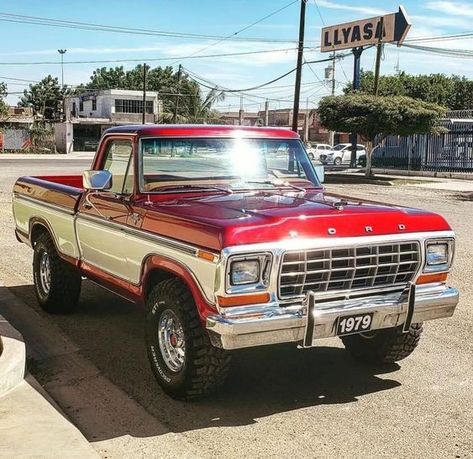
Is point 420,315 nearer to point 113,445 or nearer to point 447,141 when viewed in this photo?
point 113,445

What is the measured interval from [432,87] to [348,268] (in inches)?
2253

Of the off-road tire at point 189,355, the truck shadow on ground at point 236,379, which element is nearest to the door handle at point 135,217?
the off-road tire at point 189,355

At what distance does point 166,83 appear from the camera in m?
98.3

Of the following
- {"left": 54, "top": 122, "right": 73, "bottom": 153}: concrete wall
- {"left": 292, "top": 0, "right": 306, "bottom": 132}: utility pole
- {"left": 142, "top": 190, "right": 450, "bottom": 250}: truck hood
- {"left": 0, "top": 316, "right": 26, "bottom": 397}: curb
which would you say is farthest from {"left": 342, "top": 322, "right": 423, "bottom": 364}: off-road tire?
{"left": 54, "top": 122, "right": 73, "bottom": 153}: concrete wall

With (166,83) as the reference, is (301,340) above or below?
below

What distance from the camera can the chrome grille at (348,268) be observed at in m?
4.17

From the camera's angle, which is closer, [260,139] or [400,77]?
[260,139]

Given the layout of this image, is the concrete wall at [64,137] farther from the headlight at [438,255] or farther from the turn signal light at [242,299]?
the turn signal light at [242,299]

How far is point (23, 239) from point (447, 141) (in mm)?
27987

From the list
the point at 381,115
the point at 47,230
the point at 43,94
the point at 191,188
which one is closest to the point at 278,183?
the point at 191,188

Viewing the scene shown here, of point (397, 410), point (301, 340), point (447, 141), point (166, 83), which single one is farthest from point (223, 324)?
point (166, 83)

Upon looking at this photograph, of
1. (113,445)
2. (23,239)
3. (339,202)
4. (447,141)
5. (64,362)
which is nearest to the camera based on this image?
(113,445)

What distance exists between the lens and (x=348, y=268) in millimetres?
4352

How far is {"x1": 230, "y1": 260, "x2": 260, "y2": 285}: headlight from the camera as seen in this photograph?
401cm
